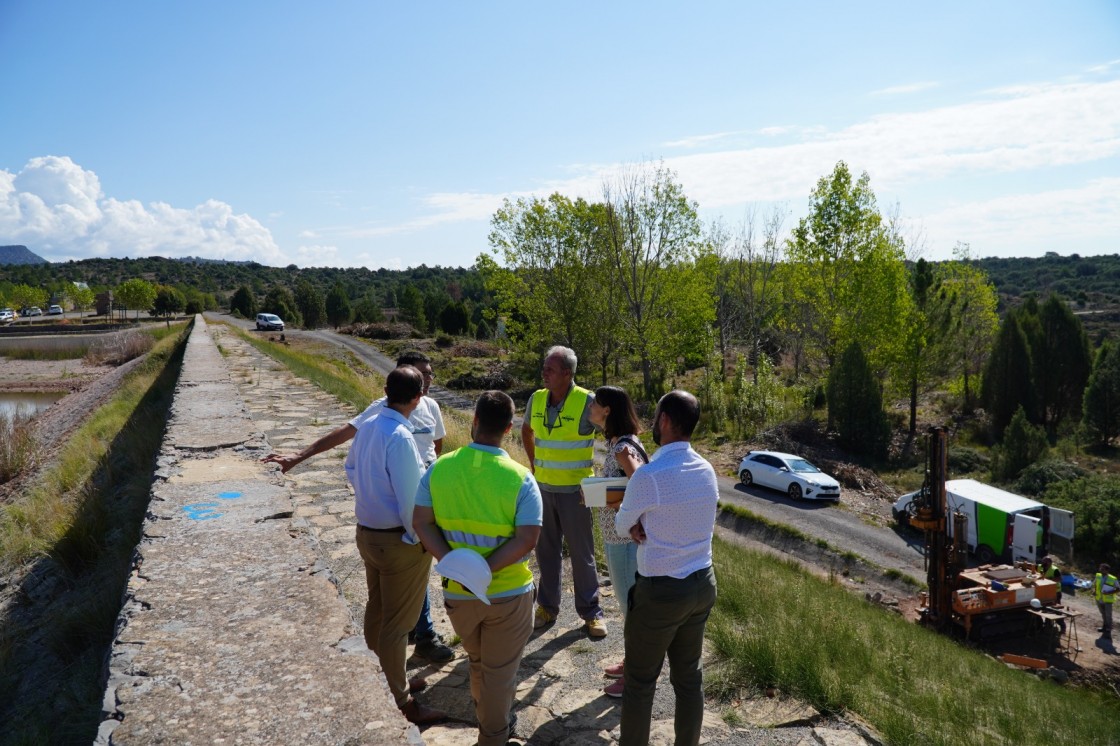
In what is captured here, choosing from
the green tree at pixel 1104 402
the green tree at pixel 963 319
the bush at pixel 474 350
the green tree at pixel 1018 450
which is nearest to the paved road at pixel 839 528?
the green tree at pixel 1018 450

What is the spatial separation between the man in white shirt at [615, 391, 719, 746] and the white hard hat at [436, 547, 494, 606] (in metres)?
0.62

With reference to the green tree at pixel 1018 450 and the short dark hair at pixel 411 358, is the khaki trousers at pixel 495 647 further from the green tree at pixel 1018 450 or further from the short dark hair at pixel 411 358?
the green tree at pixel 1018 450

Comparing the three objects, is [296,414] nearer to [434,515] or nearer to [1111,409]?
[434,515]

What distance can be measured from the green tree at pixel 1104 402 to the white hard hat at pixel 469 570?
31693 millimetres

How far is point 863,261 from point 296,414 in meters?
23.4

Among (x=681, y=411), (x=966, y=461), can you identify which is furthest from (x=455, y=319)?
(x=681, y=411)

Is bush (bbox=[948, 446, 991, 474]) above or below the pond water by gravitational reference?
below

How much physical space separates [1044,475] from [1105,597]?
31.0ft

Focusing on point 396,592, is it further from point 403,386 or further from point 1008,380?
point 1008,380

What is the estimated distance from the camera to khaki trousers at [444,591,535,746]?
2.94 metres

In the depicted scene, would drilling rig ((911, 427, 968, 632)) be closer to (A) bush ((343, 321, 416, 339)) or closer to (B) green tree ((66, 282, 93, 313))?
(A) bush ((343, 321, 416, 339))

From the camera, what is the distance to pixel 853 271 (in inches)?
1067

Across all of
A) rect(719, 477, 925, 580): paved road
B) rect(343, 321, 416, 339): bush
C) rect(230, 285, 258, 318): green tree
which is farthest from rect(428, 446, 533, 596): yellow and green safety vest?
rect(230, 285, 258, 318): green tree

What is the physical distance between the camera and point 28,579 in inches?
266
